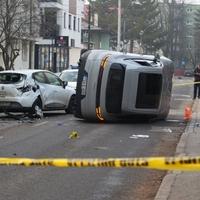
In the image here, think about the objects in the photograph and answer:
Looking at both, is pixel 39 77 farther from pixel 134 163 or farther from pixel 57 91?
pixel 134 163

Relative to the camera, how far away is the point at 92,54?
17.1 metres

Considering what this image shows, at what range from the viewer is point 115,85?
54.8ft

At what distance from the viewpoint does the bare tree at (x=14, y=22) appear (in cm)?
3197

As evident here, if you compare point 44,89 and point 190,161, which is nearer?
point 190,161

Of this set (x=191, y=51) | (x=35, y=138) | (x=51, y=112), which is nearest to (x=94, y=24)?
(x=191, y=51)

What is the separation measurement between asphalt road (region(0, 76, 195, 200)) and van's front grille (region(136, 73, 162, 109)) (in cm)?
63

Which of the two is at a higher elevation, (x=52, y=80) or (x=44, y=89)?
(x=52, y=80)

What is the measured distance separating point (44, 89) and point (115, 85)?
2903 millimetres

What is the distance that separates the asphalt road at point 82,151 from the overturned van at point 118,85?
485 mm

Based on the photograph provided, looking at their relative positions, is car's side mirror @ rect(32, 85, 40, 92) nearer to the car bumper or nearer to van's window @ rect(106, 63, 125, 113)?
the car bumper

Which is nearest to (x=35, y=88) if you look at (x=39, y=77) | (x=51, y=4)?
(x=39, y=77)

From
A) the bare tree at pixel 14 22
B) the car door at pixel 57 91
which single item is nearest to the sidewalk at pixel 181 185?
the car door at pixel 57 91

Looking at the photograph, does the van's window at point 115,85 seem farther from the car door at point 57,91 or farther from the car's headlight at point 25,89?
the car door at point 57,91

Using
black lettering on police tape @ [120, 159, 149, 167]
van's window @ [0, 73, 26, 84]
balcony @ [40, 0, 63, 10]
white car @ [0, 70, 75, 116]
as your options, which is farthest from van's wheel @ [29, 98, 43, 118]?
balcony @ [40, 0, 63, 10]
